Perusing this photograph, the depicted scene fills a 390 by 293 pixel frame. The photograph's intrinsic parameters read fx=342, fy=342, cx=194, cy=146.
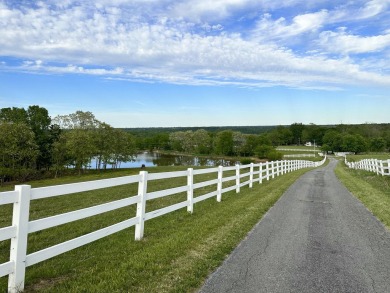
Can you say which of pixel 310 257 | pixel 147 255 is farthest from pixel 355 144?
pixel 147 255

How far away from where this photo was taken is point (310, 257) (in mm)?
5625

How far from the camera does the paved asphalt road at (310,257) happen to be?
4.50 m

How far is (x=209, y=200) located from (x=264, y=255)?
6.54m

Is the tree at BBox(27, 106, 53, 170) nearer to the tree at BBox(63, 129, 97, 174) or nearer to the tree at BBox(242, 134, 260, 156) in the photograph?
the tree at BBox(63, 129, 97, 174)

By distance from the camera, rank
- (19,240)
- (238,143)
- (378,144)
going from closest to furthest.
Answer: (19,240) < (378,144) < (238,143)

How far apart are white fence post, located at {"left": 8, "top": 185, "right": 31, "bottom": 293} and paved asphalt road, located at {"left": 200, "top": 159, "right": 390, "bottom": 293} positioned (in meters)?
2.25

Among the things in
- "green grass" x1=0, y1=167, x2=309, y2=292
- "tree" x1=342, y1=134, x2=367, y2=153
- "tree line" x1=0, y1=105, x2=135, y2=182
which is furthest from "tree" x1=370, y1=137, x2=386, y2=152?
"green grass" x1=0, y1=167, x2=309, y2=292

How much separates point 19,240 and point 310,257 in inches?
171

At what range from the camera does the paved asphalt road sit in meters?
4.50

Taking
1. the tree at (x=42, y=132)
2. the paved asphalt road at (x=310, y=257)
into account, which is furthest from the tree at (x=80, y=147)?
the paved asphalt road at (x=310, y=257)

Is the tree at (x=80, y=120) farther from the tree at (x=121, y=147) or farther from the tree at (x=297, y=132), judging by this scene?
the tree at (x=297, y=132)

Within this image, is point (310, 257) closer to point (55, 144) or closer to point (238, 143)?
point (55, 144)

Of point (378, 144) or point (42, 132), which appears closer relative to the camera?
point (42, 132)

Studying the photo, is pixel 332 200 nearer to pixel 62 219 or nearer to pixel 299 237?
pixel 299 237
